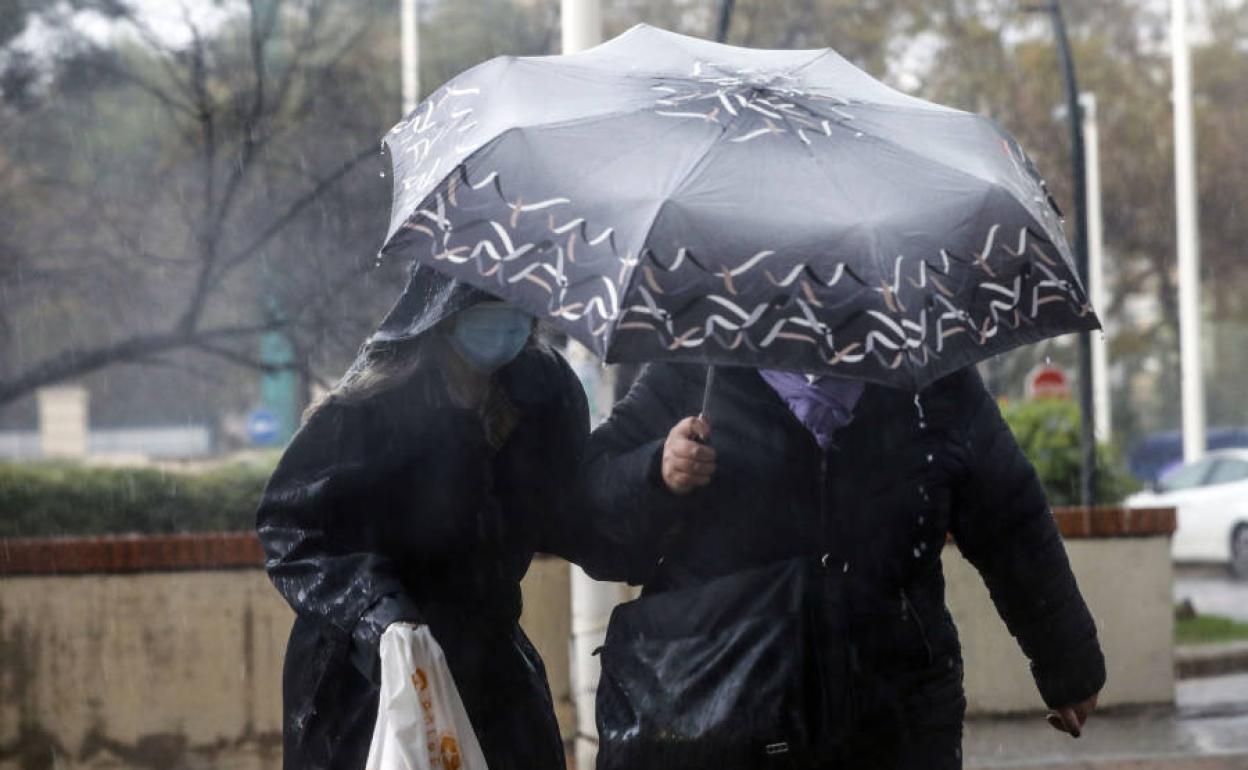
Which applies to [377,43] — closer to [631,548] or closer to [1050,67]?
[631,548]

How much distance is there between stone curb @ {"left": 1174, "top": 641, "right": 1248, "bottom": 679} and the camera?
12234 millimetres

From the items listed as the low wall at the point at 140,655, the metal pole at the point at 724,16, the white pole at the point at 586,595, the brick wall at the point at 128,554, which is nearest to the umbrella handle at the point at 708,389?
the white pole at the point at 586,595

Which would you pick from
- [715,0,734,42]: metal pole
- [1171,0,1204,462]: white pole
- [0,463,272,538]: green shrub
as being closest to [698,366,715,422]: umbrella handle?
[715,0,734,42]: metal pole

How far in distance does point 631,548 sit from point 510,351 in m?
0.48

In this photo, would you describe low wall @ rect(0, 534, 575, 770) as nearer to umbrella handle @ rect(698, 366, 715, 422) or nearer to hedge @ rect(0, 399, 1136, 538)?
hedge @ rect(0, 399, 1136, 538)

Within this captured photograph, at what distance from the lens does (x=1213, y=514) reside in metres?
23.3

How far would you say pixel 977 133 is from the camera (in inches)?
137

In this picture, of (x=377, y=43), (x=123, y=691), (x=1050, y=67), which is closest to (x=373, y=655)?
(x=123, y=691)

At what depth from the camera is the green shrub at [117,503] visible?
1036cm

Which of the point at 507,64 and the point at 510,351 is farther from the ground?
the point at 507,64

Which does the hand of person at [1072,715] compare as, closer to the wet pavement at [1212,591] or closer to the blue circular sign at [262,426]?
the wet pavement at [1212,591]

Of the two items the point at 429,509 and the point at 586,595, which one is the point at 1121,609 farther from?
the point at 429,509

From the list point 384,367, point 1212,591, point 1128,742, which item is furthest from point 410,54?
point 1212,591

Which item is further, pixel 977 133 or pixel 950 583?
pixel 950 583
